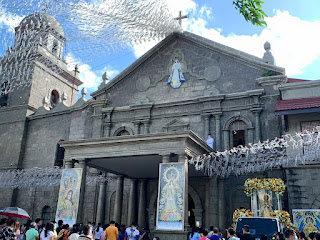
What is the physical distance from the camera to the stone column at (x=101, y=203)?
60.6ft

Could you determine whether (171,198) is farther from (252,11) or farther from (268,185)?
(252,11)

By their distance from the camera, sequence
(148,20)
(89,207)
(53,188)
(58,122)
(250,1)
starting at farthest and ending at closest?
(58,122) < (53,188) < (89,207) < (148,20) < (250,1)

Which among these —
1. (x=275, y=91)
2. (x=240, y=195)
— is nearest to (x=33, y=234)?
(x=240, y=195)

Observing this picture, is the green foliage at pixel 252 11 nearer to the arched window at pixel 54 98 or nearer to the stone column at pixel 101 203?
the stone column at pixel 101 203

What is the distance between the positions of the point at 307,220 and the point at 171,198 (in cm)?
512

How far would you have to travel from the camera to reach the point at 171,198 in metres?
12.8

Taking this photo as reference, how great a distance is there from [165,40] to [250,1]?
1433 centimetres

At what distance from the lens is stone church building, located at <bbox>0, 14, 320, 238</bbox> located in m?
14.6

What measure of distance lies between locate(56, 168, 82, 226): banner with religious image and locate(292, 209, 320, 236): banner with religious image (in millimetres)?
8933

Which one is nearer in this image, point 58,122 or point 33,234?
point 33,234

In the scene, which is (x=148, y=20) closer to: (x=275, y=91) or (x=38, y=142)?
(x=275, y=91)

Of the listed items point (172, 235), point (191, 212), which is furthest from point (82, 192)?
point (191, 212)

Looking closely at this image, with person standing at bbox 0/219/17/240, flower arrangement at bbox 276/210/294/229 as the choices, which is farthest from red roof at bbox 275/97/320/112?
person standing at bbox 0/219/17/240

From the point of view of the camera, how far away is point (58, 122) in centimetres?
2281
